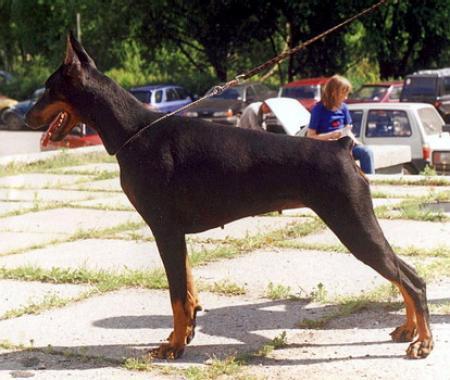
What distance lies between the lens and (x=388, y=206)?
39.2 ft

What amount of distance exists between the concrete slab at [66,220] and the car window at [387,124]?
7.16 m

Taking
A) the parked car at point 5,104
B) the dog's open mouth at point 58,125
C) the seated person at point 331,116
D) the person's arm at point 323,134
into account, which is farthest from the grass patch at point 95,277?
the parked car at point 5,104

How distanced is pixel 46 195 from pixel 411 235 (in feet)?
19.6

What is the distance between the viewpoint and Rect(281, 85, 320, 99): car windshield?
29.9m

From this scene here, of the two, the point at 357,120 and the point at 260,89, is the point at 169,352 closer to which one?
the point at 357,120

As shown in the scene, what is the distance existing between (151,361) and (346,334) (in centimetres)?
129

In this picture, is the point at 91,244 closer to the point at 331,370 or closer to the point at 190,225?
the point at 190,225

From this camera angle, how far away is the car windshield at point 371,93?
2995cm

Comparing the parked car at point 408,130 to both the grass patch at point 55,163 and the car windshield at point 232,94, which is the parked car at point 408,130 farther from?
the car windshield at point 232,94

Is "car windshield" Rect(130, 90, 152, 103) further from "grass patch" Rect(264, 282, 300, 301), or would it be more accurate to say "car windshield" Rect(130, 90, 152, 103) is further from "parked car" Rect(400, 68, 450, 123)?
"grass patch" Rect(264, 282, 300, 301)

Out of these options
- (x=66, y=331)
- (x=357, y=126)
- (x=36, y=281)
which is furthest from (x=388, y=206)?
(x=357, y=126)

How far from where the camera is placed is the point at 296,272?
28.2ft

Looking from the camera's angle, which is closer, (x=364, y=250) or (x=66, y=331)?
(x=364, y=250)

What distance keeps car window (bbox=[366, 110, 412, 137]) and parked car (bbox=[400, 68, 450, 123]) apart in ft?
31.5
